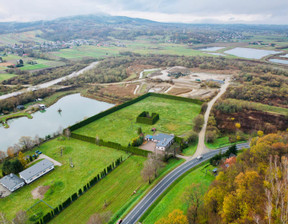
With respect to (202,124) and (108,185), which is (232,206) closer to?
(108,185)

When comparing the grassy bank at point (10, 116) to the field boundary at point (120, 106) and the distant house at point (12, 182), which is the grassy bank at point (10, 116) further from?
the distant house at point (12, 182)

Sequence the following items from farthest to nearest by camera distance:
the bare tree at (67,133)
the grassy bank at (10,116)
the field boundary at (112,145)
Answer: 1. the grassy bank at (10,116)
2. the bare tree at (67,133)
3. the field boundary at (112,145)

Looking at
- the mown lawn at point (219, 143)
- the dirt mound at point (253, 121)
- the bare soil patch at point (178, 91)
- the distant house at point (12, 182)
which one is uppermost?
the dirt mound at point (253, 121)

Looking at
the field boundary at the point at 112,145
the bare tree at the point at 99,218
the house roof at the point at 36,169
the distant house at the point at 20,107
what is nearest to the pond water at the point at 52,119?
the distant house at the point at 20,107

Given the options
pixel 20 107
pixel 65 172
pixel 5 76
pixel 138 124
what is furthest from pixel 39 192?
pixel 5 76

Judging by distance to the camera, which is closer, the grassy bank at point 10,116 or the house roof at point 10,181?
the house roof at point 10,181

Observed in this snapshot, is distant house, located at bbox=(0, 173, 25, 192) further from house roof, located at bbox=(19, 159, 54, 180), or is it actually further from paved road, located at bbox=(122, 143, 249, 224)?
paved road, located at bbox=(122, 143, 249, 224)

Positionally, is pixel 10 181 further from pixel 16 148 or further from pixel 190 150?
pixel 190 150
